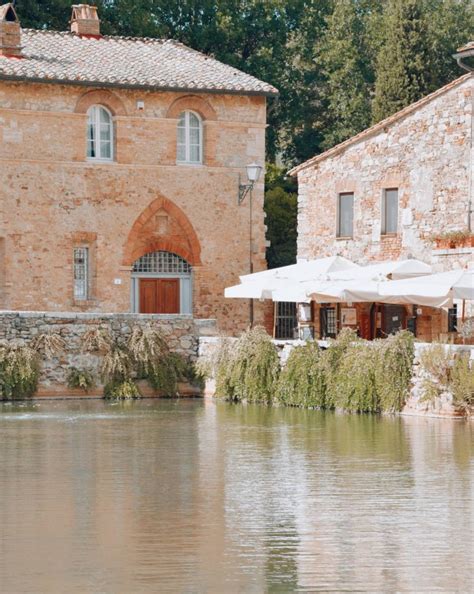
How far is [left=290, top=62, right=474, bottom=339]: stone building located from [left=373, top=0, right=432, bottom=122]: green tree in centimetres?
903

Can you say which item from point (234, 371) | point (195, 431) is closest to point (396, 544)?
point (195, 431)

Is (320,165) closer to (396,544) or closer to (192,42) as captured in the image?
(192,42)

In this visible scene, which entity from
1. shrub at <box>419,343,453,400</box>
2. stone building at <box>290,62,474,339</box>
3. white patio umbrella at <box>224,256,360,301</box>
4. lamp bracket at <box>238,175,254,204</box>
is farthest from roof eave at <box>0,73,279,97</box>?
shrub at <box>419,343,453,400</box>

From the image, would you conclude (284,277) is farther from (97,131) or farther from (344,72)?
(344,72)

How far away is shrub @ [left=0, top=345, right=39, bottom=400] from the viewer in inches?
1219

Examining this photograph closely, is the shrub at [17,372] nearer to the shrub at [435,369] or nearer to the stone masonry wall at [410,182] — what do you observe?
the stone masonry wall at [410,182]

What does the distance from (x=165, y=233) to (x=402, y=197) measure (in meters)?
6.46

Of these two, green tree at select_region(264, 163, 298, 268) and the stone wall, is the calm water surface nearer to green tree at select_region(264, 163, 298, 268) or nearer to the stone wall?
the stone wall

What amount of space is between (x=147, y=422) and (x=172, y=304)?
1139cm

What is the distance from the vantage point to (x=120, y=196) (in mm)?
37625

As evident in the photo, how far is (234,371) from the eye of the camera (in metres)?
30.6

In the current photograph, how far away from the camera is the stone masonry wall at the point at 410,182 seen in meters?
33.1

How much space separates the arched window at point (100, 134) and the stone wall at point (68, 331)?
256 inches

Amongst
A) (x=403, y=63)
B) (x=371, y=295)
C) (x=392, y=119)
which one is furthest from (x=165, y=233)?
(x=403, y=63)
